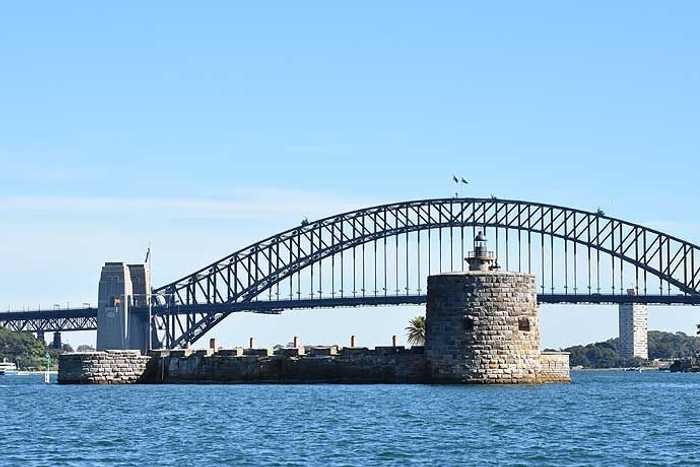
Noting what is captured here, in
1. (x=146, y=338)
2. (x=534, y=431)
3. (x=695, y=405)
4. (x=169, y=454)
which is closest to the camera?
(x=169, y=454)

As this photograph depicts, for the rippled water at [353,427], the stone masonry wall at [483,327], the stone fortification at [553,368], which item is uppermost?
the stone masonry wall at [483,327]

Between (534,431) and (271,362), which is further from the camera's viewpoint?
(271,362)

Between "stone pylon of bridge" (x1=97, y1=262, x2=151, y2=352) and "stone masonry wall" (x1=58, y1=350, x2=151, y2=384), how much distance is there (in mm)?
67469

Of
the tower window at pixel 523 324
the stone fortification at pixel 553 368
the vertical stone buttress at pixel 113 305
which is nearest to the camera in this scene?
the tower window at pixel 523 324

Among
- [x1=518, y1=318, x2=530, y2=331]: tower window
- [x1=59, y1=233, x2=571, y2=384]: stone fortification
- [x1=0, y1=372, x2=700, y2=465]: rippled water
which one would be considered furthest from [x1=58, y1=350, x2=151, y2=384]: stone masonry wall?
[x1=518, y1=318, x2=530, y2=331]: tower window

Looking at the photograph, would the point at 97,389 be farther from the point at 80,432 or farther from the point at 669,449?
the point at 669,449

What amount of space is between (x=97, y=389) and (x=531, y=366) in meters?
24.4

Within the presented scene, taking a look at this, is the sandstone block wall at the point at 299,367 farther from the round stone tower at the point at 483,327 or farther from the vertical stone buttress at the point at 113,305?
the vertical stone buttress at the point at 113,305

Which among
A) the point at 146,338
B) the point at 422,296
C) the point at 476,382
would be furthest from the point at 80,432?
the point at 146,338

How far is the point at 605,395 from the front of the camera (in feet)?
294

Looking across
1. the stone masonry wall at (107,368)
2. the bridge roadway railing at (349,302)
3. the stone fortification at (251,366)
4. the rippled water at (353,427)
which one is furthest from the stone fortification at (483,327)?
the bridge roadway railing at (349,302)

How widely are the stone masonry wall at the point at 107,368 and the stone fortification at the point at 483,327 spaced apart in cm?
2068

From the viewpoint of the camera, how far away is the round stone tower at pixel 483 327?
8088 centimetres

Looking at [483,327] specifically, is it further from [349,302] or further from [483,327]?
[349,302]
